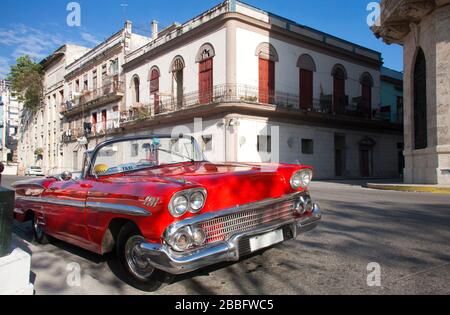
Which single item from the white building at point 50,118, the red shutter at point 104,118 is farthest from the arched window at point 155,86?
the white building at point 50,118

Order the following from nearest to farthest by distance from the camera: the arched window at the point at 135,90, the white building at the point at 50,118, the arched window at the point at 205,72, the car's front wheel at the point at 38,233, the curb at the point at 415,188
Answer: the car's front wheel at the point at 38,233 → the curb at the point at 415,188 → the arched window at the point at 205,72 → the arched window at the point at 135,90 → the white building at the point at 50,118

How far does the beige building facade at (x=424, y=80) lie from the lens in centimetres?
1550

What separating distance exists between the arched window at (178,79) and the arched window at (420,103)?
1434 centimetres

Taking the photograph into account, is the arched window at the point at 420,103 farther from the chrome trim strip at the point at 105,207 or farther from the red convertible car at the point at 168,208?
the chrome trim strip at the point at 105,207

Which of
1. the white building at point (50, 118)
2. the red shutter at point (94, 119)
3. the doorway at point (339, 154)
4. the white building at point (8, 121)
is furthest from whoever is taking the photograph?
the white building at point (8, 121)

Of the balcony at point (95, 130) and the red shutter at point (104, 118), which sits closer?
the balcony at point (95, 130)

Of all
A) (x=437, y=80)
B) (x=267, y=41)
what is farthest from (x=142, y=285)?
(x=267, y=41)

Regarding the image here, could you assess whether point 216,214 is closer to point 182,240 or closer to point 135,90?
point 182,240

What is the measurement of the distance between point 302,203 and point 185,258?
163 cm

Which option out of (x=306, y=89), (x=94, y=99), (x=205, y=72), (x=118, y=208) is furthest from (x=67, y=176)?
(x=94, y=99)

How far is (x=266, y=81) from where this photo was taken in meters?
24.2

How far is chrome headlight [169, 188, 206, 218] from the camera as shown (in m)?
3.13

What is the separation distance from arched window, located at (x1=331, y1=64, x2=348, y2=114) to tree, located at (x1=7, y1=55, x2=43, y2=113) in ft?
120

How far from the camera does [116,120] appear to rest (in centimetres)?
3281
